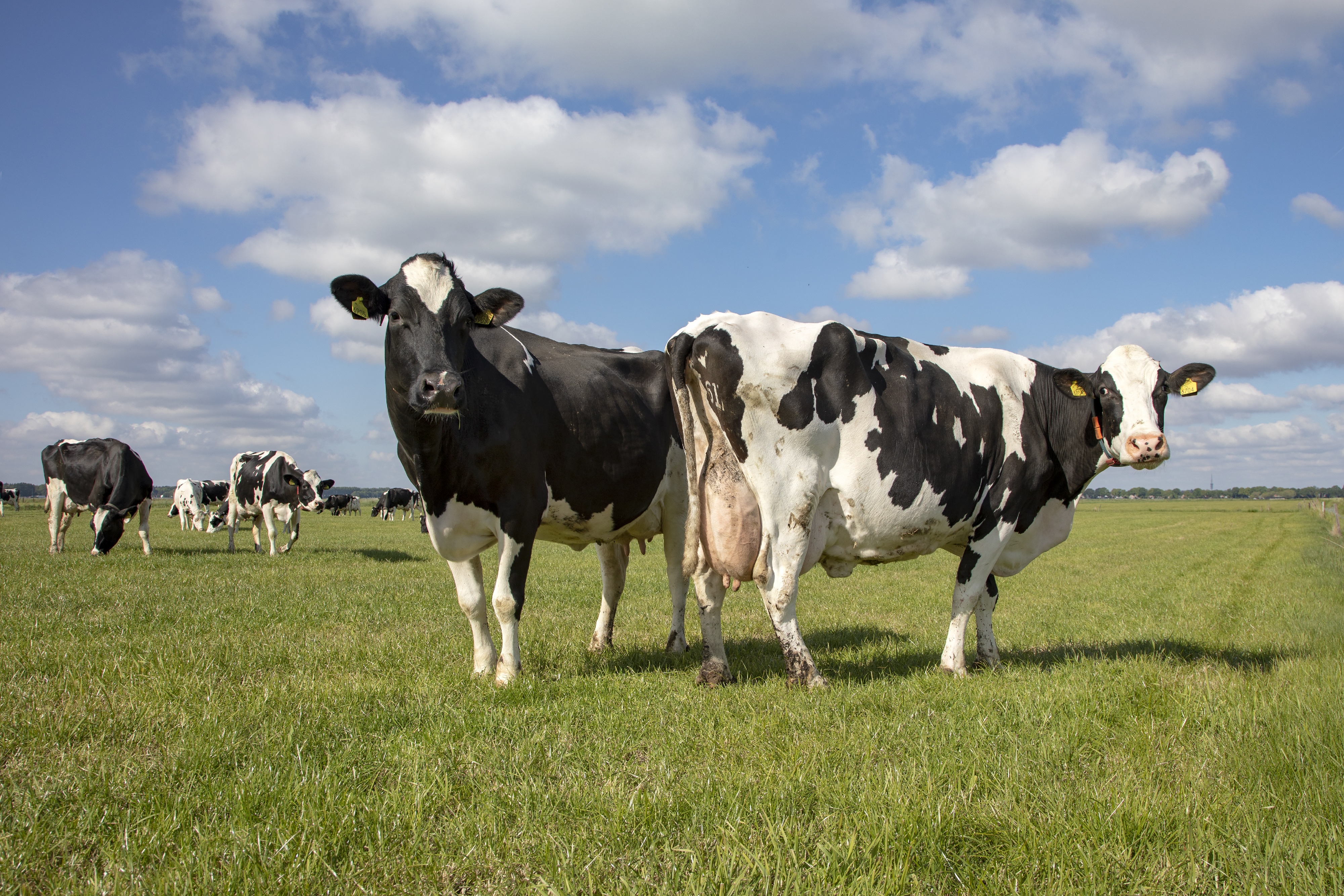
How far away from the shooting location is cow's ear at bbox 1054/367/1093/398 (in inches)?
279

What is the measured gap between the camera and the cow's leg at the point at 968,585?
21.8 feet

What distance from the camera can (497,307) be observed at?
21.2 feet

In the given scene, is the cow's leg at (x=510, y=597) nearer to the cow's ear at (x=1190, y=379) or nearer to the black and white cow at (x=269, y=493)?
the cow's ear at (x=1190, y=379)

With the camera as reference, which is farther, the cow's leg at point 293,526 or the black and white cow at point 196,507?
the black and white cow at point 196,507

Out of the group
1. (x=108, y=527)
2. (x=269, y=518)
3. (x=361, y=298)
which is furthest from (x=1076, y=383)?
(x=269, y=518)

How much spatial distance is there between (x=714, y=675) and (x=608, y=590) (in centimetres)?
227

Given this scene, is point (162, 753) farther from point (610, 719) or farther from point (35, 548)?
point (35, 548)

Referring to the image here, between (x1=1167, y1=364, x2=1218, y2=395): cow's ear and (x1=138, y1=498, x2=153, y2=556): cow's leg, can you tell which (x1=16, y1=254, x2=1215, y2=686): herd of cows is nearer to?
(x1=1167, y1=364, x2=1218, y2=395): cow's ear

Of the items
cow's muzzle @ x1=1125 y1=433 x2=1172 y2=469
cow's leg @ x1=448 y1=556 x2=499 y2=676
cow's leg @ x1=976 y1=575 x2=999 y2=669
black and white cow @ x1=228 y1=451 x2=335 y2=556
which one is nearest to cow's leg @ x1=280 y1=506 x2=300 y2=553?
black and white cow @ x1=228 y1=451 x2=335 y2=556

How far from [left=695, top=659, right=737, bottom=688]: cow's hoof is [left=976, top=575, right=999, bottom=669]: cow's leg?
2447 mm

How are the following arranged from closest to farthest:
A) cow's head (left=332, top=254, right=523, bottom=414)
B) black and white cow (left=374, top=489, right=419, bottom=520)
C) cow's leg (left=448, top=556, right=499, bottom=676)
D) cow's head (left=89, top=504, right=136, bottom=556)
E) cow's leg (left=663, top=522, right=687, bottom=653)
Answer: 1. cow's head (left=332, top=254, right=523, bottom=414)
2. cow's leg (left=448, top=556, right=499, bottom=676)
3. cow's leg (left=663, top=522, right=687, bottom=653)
4. cow's head (left=89, top=504, right=136, bottom=556)
5. black and white cow (left=374, top=489, right=419, bottom=520)

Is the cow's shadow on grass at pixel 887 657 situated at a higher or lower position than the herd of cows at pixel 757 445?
lower

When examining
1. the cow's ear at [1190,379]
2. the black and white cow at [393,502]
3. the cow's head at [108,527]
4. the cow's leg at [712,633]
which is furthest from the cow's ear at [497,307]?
the black and white cow at [393,502]

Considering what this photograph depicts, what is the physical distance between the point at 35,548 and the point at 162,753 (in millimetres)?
19435
